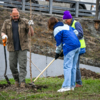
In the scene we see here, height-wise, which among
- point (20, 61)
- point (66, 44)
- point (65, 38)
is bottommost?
point (20, 61)

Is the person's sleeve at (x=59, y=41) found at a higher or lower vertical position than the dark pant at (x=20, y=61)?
higher

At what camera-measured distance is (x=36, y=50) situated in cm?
834

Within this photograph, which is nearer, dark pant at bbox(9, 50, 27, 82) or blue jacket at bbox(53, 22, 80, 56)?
blue jacket at bbox(53, 22, 80, 56)

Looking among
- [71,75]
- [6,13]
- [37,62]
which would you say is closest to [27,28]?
[71,75]

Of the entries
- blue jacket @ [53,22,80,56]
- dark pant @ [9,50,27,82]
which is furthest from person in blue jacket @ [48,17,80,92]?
dark pant @ [9,50,27,82]

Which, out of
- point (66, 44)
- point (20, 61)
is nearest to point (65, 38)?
point (66, 44)

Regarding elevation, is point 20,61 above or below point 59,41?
below

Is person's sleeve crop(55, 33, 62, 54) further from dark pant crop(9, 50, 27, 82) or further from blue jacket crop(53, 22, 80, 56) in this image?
dark pant crop(9, 50, 27, 82)

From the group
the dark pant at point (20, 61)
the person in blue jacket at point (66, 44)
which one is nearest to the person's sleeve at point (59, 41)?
the person in blue jacket at point (66, 44)

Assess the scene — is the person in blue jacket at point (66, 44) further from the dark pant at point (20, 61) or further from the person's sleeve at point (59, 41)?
the dark pant at point (20, 61)

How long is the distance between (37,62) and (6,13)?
3.27 meters

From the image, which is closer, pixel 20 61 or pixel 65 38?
pixel 65 38

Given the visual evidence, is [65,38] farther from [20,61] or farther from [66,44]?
[20,61]

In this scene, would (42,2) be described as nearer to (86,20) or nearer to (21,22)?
(86,20)
